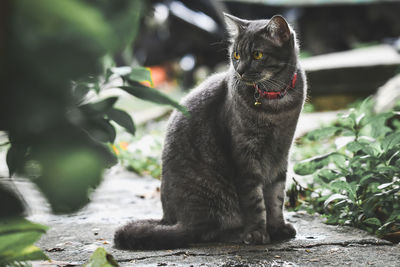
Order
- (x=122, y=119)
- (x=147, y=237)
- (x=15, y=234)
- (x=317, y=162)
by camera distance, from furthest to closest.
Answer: (x=317, y=162) < (x=147, y=237) < (x=122, y=119) < (x=15, y=234)

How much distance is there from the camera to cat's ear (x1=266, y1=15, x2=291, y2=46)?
7.41 feet

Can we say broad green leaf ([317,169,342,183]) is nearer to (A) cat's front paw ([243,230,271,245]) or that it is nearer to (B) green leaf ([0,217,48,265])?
(A) cat's front paw ([243,230,271,245])

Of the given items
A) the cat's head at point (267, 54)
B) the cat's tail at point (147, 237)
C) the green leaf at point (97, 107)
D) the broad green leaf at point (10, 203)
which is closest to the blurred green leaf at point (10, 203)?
the broad green leaf at point (10, 203)

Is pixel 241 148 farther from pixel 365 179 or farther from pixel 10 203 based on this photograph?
pixel 10 203

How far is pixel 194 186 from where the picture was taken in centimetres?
229

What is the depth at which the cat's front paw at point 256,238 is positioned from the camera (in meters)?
2.19

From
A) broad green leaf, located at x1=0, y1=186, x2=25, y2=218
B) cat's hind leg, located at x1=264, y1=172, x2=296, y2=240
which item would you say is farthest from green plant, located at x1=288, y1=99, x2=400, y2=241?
broad green leaf, located at x1=0, y1=186, x2=25, y2=218

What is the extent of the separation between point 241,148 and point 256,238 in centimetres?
45

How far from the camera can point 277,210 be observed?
2.39 meters

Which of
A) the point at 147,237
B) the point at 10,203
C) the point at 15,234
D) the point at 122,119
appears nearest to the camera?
the point at 10,203

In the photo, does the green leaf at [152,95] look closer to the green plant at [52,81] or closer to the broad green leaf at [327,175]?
the green plant at [52,81]

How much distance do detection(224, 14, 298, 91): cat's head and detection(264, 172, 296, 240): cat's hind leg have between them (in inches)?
21.0

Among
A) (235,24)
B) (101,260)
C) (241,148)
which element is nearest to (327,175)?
(241,148)

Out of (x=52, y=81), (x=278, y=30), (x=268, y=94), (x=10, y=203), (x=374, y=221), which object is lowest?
(x=374, y=221)
